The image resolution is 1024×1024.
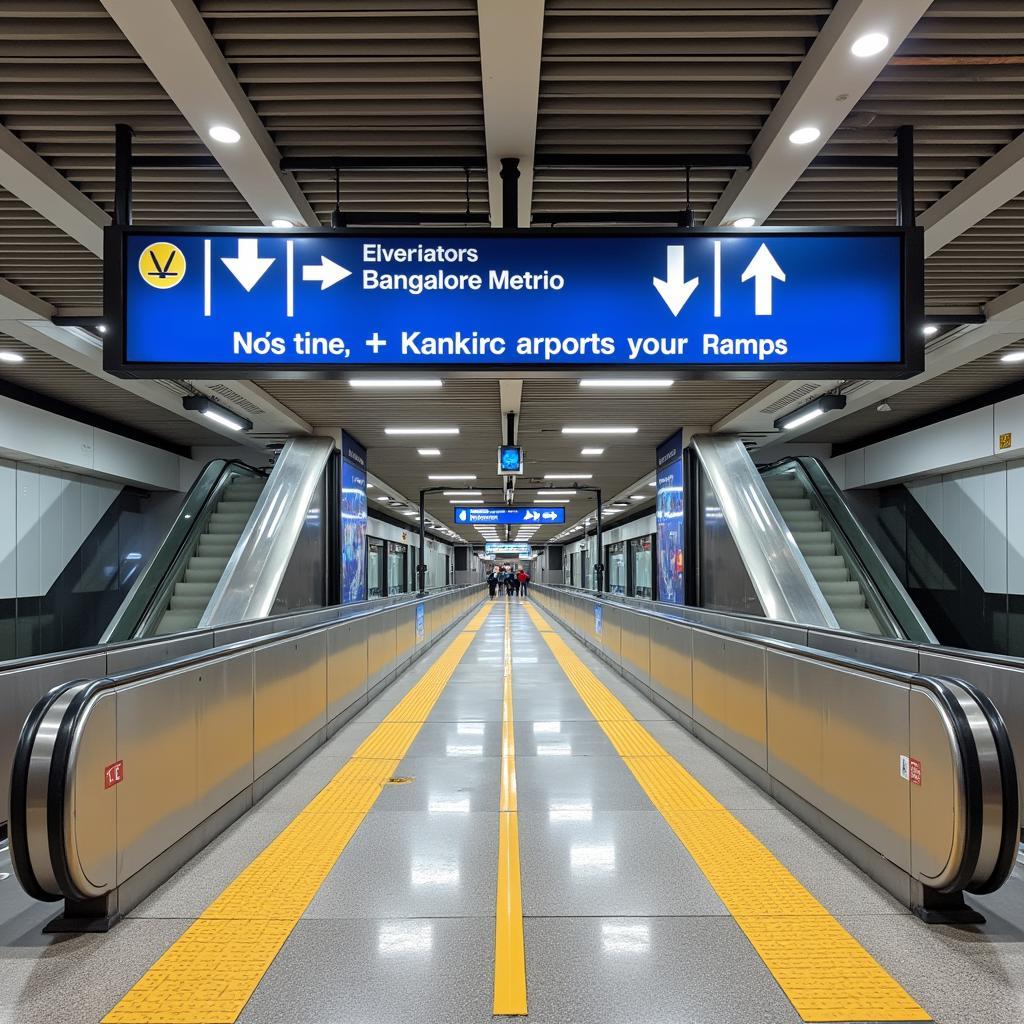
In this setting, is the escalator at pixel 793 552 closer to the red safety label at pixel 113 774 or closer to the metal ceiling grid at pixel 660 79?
the metal ceiling grid at pixel 660 79

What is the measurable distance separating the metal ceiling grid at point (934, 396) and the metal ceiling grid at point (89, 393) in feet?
37.7

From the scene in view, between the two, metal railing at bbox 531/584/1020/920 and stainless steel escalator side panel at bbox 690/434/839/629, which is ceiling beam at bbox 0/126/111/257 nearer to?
metal railing at bbox 531/584/1020/920

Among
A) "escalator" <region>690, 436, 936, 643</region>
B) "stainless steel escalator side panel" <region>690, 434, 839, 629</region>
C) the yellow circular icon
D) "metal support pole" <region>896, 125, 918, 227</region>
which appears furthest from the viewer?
"escalator" <region>690, 436, 936, 643</region>

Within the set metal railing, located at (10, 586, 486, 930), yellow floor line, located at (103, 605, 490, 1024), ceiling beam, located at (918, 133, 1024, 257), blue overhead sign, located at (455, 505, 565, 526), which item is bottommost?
yellow floor line, located at (103, 605, 490, 1024)

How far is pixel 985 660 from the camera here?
4.55 metres

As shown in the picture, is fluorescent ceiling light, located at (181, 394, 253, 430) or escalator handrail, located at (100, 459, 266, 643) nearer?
fluorescent ceiling light, located at (181, 394, 253, 430)

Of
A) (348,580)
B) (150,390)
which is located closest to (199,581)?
(348,580)

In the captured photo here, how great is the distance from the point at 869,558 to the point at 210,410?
34.2 ft

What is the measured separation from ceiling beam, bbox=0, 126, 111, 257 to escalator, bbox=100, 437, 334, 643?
574 centimetres

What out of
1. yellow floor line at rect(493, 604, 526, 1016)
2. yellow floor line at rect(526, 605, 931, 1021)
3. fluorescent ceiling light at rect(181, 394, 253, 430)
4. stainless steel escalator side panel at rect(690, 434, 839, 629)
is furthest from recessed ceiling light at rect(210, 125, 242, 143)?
stainless steel escalator side panel at rect(690, 434, 839, 629)

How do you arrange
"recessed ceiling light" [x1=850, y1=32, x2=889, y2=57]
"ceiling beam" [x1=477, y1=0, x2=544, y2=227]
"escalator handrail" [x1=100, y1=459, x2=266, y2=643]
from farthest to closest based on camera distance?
"escalator handrail" [x1=100, y1=459, x2=266, y2=643] → "recessed ceiling light" [x1=850, y1=32, x2=889, y2=57] → "ceiling beam" [x1=477, y1=0, x2=544, y2=227]

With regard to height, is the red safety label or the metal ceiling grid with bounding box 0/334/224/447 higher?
the metal ceiling grid with bounding box 0/334/224/447

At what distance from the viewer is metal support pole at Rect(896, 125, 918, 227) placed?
4211 millimetres

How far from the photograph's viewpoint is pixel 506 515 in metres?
26.1
